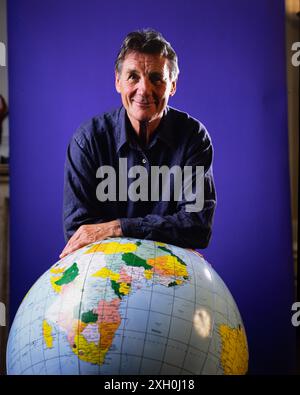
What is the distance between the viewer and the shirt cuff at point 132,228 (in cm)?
212

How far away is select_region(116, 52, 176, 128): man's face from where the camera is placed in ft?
7.39

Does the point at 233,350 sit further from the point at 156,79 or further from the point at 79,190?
the point at 156,79

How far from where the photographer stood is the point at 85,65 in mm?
2449

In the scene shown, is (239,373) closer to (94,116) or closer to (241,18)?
(94,116)

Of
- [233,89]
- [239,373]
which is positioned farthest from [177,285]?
[233,89]

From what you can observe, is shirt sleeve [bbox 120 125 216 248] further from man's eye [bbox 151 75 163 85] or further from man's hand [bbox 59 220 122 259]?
man's eye [bbox 151 75 163 85]

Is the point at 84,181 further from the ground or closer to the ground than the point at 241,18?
closer to the ground

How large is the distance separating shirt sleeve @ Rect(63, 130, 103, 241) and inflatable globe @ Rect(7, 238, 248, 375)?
0.42 meters

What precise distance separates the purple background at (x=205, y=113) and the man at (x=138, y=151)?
9 centimetres

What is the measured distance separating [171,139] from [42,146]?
52 cm

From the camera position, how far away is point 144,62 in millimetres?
2248

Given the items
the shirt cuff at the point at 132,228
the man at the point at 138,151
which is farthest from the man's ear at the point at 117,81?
the shirt cuff at the point at 132,228

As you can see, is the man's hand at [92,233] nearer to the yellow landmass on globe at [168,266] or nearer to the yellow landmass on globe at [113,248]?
the yellow landmass on globe at [113,248]

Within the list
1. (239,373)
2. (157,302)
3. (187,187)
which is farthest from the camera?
(187,187)
